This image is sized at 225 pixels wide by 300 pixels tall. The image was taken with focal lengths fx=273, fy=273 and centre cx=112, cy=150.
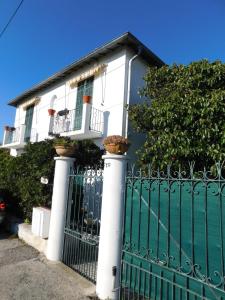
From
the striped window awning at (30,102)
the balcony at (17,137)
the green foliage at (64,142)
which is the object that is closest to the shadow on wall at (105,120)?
the green foliage at (64,142)

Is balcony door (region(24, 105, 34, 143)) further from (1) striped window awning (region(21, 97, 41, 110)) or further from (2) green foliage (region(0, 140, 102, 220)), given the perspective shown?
(2) green foliage (region(0, 140, 102, 220))

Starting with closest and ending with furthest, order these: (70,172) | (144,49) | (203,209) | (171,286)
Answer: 1. (203,209)
2. (171,286)
3. (70,172)
4. (144,49)

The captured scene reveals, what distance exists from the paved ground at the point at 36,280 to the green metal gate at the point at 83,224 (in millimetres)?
270

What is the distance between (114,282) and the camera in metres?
4.30

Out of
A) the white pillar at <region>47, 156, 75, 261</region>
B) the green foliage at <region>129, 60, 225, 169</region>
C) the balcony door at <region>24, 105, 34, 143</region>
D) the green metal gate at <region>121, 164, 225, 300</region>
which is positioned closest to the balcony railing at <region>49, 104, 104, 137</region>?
the green foliage at <region>129, 60, 225, 169</region>

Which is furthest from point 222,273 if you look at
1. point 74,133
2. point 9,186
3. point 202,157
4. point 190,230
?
point 74,133

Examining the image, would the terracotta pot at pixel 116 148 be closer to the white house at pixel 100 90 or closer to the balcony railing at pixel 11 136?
the white house at pixel 100 90

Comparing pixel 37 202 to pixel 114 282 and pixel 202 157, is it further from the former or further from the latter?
pixel 202 157

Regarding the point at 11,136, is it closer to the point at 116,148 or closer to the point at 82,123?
the point at 82,123

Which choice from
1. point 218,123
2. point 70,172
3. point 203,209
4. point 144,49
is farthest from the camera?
point 144,49

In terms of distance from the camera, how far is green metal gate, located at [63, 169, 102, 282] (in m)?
5.31

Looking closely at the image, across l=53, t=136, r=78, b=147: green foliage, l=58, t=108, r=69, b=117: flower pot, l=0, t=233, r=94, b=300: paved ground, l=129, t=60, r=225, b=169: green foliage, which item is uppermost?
l=58, t=108, r=69, b=117: flower pot

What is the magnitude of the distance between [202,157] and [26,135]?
12.7 m

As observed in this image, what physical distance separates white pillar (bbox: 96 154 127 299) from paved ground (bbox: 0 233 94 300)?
0.47m
